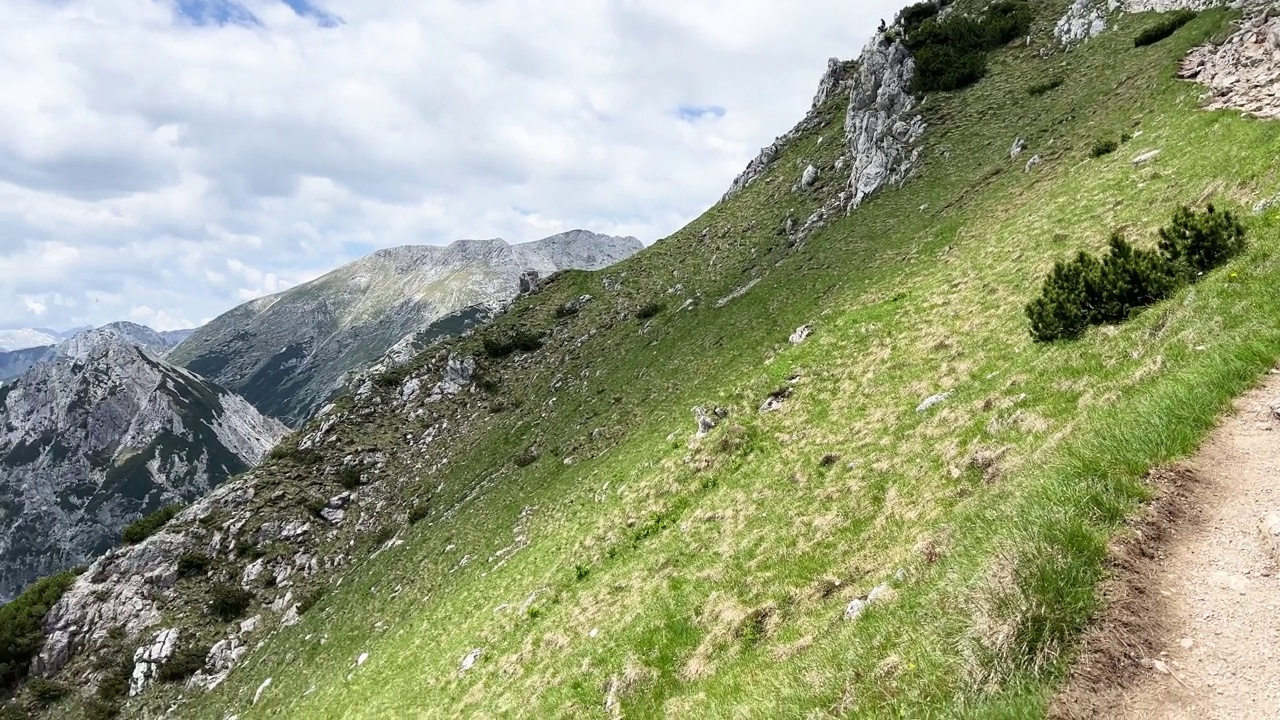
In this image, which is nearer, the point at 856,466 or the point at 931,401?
the point at 856,466

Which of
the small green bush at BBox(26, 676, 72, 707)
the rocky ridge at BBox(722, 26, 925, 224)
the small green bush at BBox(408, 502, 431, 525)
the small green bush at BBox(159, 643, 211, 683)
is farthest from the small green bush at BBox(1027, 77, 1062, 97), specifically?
the small green bush at BBox(26, 676, 72, 707)

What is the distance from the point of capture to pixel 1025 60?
4716 centimetres

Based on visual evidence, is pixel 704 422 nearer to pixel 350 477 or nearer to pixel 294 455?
pixel 350 477

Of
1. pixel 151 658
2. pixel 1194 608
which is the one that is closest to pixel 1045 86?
pixel 1194 608

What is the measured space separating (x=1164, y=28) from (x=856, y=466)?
40.4 m

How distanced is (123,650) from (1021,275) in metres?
57.7

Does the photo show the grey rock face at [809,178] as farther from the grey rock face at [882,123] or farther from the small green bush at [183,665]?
the small green bush at [183,665]

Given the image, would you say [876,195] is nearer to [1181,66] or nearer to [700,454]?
[1181,66]

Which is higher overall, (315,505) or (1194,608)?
(315,505)

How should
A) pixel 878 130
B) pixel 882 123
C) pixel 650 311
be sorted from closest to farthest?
pixel 878 130 < pixel 882 123 < pixel 650 311

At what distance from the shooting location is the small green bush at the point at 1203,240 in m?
13.9

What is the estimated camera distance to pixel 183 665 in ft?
123

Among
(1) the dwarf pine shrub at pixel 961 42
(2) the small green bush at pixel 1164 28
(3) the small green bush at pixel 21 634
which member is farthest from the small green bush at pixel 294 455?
(2) the small green bush at pixel 1164 28

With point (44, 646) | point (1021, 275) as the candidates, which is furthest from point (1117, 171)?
point (44, 646)
